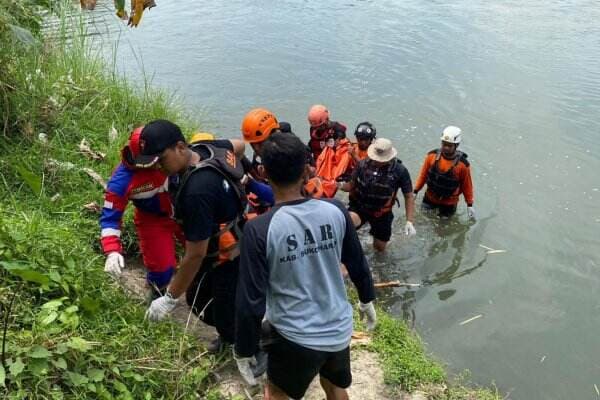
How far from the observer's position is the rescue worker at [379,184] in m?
5.93

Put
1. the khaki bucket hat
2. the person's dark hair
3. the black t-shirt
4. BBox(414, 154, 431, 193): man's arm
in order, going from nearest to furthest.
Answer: the person's dark hair → the black t-shirt → the khaki bucket hat → BBox(414, 154, 431, 193): man's arm

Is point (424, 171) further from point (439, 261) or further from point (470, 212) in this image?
point (439, 261)

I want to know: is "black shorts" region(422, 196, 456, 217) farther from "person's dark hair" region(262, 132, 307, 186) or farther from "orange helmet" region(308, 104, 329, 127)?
"person's dark hair" region(262, 132, 307, 186)

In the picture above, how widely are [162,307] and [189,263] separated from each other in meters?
0.48

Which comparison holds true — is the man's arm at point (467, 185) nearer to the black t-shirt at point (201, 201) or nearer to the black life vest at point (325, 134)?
the black life vest at point (325, 134)

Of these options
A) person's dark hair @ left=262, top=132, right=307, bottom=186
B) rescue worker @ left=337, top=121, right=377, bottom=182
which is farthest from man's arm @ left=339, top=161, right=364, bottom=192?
person's dark hair @ left=262, top=132, right=307, bottom=186

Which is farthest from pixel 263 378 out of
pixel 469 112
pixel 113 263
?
pixel 469 112

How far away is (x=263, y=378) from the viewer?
148 inches

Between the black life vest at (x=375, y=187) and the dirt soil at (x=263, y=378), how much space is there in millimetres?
2065

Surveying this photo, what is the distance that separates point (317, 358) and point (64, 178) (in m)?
3.49

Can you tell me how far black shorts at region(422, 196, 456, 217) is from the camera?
24.3 ft

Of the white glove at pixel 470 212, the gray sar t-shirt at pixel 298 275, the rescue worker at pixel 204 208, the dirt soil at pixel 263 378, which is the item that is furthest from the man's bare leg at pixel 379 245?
the gray sar t-shirt at pixel 298 275

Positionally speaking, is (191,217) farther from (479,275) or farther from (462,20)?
(462,20)

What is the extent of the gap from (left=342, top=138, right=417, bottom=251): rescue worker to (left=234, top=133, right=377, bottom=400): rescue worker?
122 inches
